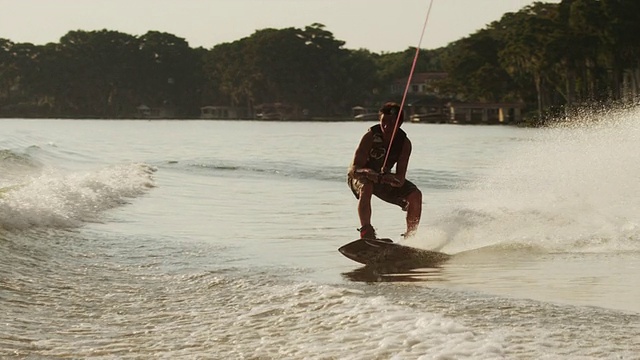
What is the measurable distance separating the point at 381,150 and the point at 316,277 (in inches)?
76.9

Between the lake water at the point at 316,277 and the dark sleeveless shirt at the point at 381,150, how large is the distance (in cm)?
91

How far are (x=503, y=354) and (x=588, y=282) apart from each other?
9.60 feet

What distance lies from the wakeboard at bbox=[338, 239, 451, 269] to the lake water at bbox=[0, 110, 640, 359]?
0.25m

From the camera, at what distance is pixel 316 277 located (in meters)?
9.70

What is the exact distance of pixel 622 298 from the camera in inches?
317

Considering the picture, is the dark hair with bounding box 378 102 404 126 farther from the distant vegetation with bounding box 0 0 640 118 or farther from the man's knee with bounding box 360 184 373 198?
the distant vegetation with bounding box 0 0 640 118

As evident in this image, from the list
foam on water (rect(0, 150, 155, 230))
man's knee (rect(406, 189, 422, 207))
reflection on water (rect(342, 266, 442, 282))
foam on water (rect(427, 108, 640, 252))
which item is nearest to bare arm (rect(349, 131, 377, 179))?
man's knee (rect(406, 189, 422, 207))

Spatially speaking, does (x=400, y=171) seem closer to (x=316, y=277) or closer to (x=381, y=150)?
(x=381, y=150)

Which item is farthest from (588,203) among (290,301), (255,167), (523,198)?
(255,167)

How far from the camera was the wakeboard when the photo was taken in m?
10.3

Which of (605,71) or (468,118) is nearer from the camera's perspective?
(605,71)

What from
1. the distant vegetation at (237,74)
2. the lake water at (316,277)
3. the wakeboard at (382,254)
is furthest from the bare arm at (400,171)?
the distant vegetation at (237,74)

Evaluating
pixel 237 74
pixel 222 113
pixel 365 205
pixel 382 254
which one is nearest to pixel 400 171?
pixel 365 205

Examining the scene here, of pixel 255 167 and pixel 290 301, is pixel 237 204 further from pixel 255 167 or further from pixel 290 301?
pixel 255 167
